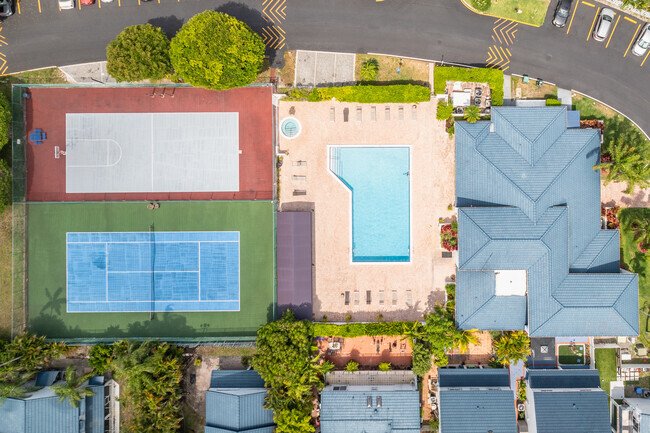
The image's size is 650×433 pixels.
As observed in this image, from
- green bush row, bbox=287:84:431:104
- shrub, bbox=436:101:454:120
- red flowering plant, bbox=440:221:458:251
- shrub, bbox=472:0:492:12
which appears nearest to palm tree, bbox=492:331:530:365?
red flowering plant, bbox=440:221:458:251

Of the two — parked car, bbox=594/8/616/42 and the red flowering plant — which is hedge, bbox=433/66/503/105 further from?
the red flowering plant

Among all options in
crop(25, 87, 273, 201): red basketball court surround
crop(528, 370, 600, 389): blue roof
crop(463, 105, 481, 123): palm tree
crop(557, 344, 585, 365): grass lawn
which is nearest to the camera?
crop(463, 105, 481, 123): palm tree

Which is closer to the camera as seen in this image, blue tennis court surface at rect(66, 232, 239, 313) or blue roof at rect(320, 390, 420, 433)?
blue roof at rect(320, 390, 420, 433)

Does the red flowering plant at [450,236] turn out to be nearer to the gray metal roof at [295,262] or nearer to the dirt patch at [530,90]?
the gray metal roof at [295,262]

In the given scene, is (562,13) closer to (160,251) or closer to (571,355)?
(571,355)

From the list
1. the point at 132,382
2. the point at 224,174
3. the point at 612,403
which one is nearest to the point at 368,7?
Answer: the point at 224,174

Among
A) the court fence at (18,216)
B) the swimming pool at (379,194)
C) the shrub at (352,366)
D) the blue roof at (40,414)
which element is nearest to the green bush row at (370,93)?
the swimming pool at (379,194)
